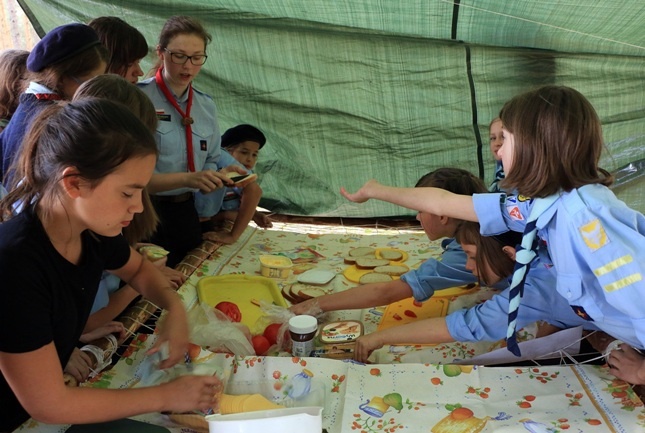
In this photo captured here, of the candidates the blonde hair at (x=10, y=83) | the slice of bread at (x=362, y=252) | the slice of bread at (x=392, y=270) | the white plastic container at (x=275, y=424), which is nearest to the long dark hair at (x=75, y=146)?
the white plastic container at (x=275, y=424)

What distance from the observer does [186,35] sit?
197cm

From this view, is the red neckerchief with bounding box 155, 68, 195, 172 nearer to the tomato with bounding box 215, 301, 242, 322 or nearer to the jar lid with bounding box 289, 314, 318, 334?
the tomato with bounding box 215, 301, 242, 322

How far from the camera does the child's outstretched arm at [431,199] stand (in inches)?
53.1

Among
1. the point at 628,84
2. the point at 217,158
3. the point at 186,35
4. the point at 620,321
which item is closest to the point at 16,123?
the point at 186,35

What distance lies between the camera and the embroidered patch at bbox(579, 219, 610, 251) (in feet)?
3.68

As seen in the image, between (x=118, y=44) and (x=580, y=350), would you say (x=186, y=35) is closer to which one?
(x=118, y=44)

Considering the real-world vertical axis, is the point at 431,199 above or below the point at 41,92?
below

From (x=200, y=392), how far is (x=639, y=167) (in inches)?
74.8

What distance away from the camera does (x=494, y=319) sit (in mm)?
1388

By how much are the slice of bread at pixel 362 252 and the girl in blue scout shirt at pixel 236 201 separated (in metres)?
0.39

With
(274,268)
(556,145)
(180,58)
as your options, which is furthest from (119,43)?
(556,145)

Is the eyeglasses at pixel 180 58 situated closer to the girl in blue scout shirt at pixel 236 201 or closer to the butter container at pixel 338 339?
the girl in blue scout shirt at pixel 236 201

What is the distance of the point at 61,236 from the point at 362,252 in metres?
1.27

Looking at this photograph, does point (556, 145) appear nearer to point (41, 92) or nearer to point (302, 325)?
point (302, 325)
